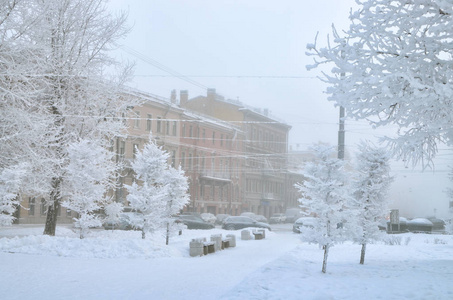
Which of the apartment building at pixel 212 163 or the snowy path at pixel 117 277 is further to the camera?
the apartment building at pixel 212 163

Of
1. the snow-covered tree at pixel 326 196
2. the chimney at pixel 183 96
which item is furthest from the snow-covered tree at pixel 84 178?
the chimney at pixel 183 96

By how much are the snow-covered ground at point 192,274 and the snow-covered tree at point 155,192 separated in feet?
7.76

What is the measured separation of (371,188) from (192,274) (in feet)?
27.3

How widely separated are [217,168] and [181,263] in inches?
1900

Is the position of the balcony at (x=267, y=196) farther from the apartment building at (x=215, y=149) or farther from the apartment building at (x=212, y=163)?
the apartment building at (x=212, y=163)

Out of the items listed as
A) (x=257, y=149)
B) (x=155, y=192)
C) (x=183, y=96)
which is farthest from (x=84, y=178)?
(x=257, y=149)

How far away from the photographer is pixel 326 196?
16.2m

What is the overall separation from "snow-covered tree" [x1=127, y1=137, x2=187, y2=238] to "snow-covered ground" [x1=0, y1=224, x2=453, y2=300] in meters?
2.36

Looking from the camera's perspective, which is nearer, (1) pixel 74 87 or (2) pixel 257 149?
(1) pixel 74 87

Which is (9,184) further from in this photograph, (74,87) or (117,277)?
(117,277)

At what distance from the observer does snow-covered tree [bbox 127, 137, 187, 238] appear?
75.2ft

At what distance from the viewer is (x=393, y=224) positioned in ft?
142

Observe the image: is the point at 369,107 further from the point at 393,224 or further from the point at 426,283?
the point at 393,224

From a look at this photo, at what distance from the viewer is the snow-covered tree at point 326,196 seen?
15773mm
